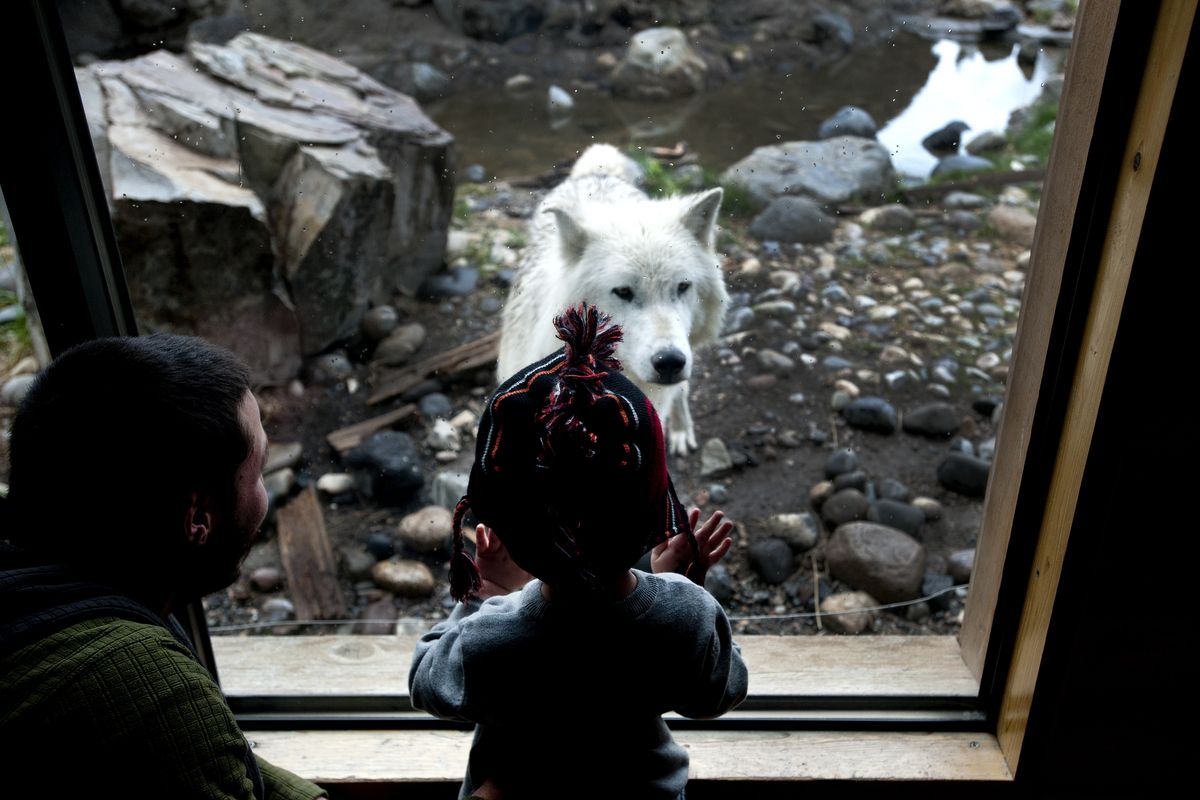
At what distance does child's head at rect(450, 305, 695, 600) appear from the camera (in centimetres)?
83

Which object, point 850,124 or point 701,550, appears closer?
point 701,550

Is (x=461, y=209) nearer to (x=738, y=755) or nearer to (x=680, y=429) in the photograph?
(x=680, y=429)

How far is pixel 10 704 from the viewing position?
81cm

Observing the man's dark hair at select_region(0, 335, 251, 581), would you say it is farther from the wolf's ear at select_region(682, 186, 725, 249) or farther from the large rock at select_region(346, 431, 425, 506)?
the large rock at select_region(346, 431, 425, 506)

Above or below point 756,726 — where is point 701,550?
above

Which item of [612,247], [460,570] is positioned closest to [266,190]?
[612,247]

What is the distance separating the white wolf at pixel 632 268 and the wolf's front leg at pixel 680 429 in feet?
0.86

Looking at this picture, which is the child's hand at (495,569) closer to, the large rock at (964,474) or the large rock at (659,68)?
the large rock at (659,68)

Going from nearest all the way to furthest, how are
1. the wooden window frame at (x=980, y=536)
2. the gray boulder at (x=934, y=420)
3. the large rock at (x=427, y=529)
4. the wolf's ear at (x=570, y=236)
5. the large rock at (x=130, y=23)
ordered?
the wooden window frame at (x=980, y=536)
the large rock at (x=130, y=23)
the wolf's ear at (x=570, y=236)
the large rock at (x=427, y=529)
the gray boulder at (x=934, y=420)

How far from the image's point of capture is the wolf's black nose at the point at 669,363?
5.84 feet

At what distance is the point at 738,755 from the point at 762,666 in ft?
0.72

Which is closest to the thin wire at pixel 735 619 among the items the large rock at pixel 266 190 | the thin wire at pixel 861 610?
the thin wire at pixel 861 610

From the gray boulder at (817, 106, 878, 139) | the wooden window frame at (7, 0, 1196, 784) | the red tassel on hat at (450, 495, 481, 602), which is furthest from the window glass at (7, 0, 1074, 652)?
the red tassel on hat at (450, 495, 481, 602)

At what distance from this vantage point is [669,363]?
179cm
